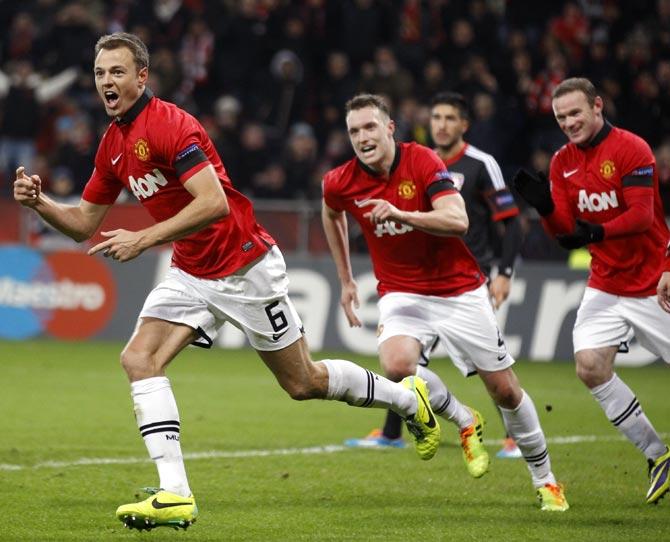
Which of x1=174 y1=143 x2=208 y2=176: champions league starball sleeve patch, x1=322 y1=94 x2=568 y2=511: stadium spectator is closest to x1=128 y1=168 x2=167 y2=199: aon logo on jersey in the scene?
x1=174 y1=143 x2=208 y2=176: champions league starball sleeve patch

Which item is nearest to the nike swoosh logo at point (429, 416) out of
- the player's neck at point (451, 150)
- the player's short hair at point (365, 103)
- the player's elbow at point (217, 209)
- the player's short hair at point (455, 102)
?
the player's short hair at point (365, 103)

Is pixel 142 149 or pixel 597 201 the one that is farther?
pixel 597 201

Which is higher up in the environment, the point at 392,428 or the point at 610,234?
the point at 610,234

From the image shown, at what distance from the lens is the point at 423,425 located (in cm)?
739

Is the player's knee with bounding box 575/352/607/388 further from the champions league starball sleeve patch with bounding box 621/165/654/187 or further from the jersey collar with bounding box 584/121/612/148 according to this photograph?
the jersey collar with bounding box 584/121/612/148

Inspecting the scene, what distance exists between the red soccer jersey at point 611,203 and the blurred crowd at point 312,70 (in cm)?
1000

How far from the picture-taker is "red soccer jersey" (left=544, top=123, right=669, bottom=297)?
7.75 meters

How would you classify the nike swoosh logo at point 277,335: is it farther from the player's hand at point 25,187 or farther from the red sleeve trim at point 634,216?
the red sleeve trim at point 634,216

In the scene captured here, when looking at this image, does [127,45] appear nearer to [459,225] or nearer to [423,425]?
[459,225]

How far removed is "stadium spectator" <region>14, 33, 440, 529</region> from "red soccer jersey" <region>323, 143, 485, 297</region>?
104cm

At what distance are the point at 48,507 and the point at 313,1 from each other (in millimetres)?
14321

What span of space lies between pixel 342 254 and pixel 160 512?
112 inches

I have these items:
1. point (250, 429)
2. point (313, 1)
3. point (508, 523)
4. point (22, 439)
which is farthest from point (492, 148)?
point (508, 523)

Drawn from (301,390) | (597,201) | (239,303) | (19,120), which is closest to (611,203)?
(597,201)
